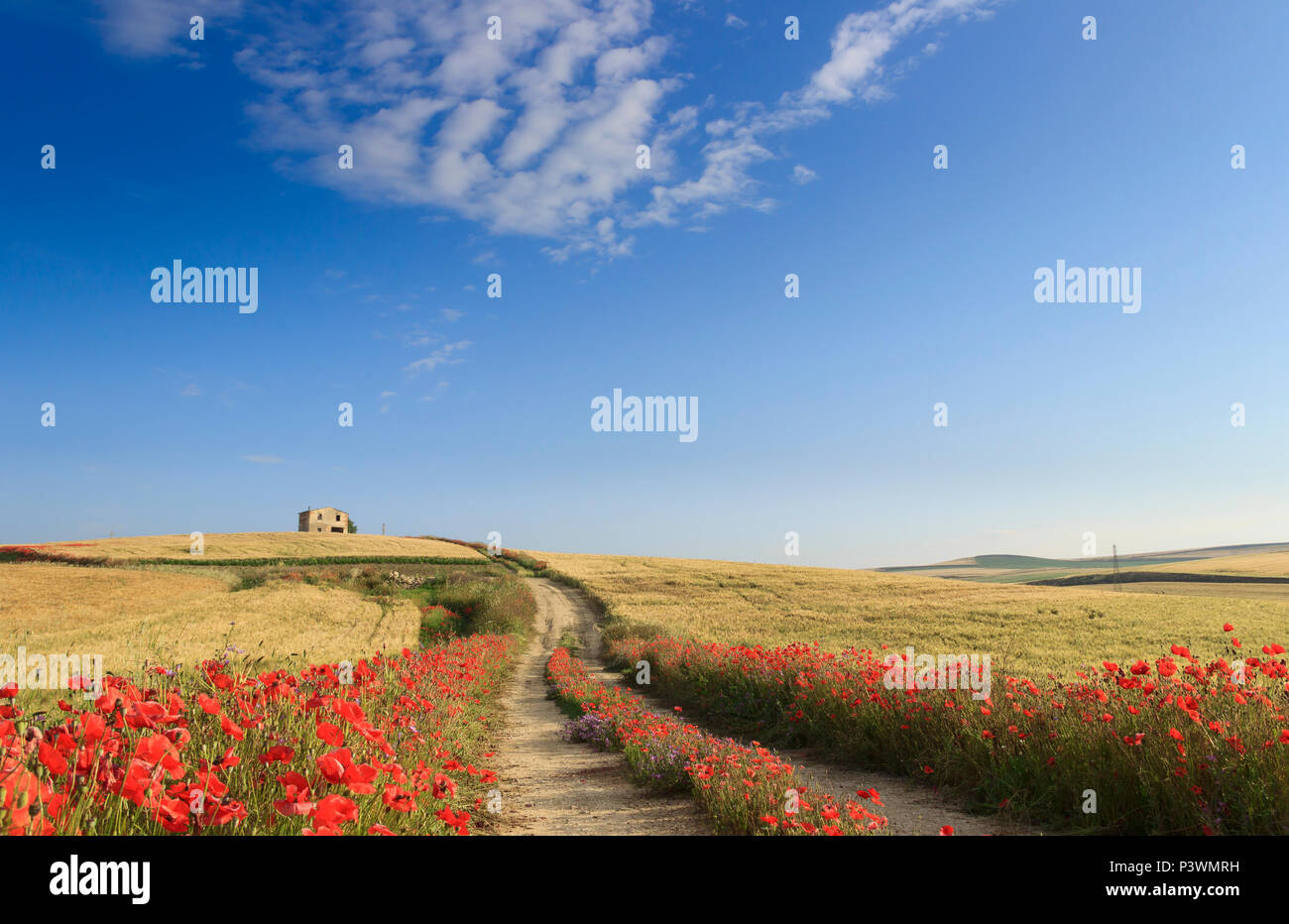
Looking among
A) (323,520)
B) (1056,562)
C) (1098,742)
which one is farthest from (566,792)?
(1056,562)

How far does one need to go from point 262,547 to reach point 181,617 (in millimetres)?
44046

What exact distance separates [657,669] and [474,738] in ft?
24.4

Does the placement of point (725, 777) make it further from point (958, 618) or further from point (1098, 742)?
point (958, 618)

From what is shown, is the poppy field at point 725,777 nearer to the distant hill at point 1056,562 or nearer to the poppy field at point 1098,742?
the poppy field at point 1098,742

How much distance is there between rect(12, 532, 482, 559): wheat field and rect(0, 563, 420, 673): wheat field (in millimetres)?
19854

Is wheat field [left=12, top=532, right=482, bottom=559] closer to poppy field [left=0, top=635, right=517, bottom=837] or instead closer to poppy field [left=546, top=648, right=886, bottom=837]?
poppy field [left=546, top=648, right=886, bottom=837]

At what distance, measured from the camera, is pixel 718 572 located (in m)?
55.7

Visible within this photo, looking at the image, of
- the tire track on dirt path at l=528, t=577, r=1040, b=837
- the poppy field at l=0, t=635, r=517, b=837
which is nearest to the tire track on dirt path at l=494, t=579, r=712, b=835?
the poppy field at l=0, t=635, r=517, b=837

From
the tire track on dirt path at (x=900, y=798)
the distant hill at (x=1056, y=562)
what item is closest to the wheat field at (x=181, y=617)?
the tire track on dirt path at (x=900, y=798)

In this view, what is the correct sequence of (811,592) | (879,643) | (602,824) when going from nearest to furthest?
(602,824) → (879,643) → (811,592)

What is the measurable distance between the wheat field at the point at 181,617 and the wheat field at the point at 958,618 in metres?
Result: 10.5

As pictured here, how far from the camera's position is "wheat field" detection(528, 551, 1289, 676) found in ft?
63.2
